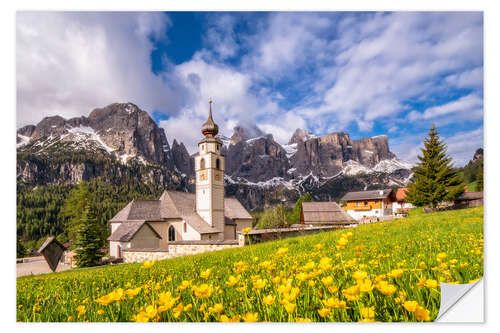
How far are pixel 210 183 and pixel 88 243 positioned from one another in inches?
367

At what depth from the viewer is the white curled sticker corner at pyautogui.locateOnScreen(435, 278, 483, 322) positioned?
2.35 m

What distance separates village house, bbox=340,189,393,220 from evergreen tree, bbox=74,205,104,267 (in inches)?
512

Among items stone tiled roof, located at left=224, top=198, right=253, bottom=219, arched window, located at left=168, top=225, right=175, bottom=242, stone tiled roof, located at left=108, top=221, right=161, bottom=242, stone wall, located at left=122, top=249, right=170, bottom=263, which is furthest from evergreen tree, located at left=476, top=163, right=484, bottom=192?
stone tiled roof, located at left=224, top=198, right=253, bottom=219

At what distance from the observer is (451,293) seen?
2.61 meters

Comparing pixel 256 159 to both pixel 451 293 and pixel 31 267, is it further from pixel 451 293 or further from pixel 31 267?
pixel 451 293

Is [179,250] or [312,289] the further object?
[179,250]

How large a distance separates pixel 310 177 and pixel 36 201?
25.5 metres

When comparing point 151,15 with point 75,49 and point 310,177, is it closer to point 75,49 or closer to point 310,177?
point 75,49

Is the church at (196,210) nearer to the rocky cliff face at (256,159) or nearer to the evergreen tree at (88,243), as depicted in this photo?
the rocky cliff face at (256,159)

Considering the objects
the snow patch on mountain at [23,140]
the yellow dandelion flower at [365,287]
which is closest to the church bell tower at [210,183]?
the snow patch on mountain at [23,140]

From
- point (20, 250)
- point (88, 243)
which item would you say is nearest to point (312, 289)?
point (20, 250)

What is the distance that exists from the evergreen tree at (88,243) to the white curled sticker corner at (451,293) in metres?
12.2

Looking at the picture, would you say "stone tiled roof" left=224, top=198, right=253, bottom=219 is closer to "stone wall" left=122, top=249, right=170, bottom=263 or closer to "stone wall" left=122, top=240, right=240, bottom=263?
"stone wall" left=122, top=249, right=170, bottom=263

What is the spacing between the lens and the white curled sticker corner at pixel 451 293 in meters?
2.35
